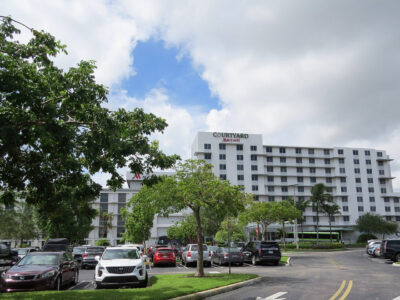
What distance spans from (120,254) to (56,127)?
7.80 meters

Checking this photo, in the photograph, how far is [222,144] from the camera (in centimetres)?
8994

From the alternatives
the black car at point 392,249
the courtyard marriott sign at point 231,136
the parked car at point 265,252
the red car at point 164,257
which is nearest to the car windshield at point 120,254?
the red car at point 164,257

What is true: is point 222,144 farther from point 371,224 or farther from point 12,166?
point 12,166

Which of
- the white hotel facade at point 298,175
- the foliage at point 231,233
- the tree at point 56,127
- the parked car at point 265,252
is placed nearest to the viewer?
the tree at point 56,127

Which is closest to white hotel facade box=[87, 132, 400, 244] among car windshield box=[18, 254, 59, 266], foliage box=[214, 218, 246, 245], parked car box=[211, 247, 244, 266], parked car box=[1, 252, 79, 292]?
foliage box=[214, 218, 246, 245]

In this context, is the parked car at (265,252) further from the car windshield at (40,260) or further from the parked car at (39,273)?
the car windshield at (40,260)

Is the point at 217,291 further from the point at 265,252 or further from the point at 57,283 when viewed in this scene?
the point at 265,252

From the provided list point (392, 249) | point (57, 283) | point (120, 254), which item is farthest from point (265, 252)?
point (57, 283)

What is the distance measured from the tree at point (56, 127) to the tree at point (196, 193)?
186 inches

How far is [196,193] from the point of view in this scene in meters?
17.1

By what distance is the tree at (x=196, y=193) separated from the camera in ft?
55.0

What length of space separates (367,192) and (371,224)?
2122 centimetres

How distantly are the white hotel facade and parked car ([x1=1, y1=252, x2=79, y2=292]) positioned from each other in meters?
70.6

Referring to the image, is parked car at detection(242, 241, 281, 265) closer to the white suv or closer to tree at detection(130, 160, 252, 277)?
tree at detection(130, 160, 252, 277)
